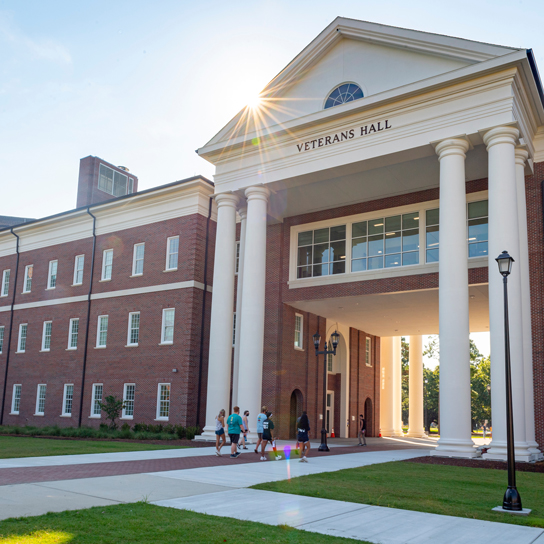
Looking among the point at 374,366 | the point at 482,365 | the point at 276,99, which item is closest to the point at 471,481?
the point at 276,99

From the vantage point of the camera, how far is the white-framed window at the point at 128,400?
108ft

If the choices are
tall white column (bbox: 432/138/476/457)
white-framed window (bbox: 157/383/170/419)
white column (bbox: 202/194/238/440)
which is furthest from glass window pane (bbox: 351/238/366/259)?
white-framed window (bbox: 157/383/170/419)

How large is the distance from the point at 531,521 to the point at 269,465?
8.74 metres

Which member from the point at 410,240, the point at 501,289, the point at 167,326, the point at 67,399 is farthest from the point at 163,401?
the point at 501,289

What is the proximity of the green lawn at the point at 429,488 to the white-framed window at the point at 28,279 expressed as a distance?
33.7m

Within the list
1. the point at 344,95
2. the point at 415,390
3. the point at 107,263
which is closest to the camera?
the point at 344,95

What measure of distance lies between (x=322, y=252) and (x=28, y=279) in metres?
24.3

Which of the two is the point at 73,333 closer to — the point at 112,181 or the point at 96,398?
the point at 96,398

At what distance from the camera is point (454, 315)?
1998cm

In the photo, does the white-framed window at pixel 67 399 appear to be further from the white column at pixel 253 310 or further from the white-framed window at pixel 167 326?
the white column at pixel 253 310

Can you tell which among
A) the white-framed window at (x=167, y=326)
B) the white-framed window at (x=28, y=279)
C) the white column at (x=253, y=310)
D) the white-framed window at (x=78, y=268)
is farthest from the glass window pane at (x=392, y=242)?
the white-framed window at (x=28, y=279)

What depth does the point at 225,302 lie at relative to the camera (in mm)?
26734

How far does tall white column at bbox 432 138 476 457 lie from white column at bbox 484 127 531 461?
3.00ft

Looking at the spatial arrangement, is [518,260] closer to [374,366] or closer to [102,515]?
[102,515]
